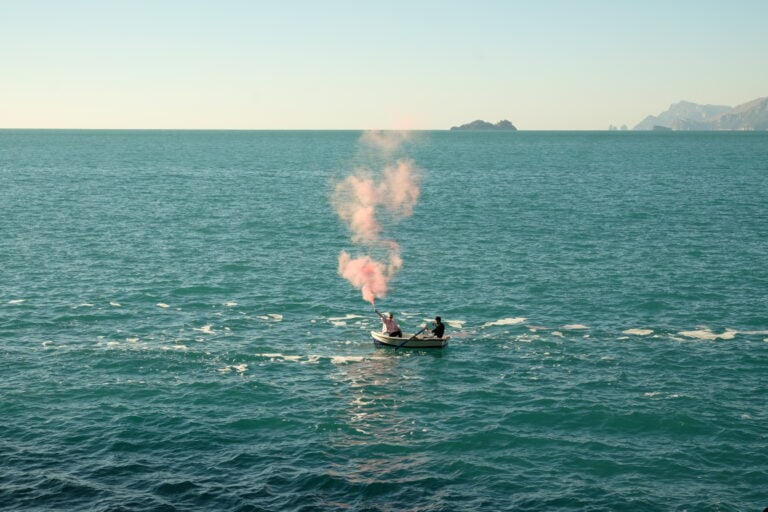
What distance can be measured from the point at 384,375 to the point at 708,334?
27598mm

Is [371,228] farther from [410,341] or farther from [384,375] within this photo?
[384,375]

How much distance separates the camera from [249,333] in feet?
214

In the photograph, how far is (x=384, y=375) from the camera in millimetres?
56938

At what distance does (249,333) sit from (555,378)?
25062 mm

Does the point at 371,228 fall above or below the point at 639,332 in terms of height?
above

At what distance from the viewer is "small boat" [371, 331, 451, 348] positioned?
→ 61438mm

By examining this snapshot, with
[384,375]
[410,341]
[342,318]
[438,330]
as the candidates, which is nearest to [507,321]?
[438,330]

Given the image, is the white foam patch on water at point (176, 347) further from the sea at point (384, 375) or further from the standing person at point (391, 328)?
the standing person at point (391, 328)

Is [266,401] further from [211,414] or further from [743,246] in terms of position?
[743,246]

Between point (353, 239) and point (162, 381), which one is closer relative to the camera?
point (162, 381)

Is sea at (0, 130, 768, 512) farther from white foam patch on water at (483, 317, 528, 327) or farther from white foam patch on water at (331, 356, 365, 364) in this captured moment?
white foam patch on water at (483, 317, 528, 327)

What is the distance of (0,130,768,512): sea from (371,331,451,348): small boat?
58 centimetres

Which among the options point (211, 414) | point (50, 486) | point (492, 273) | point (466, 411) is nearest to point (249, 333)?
point (211, 414)

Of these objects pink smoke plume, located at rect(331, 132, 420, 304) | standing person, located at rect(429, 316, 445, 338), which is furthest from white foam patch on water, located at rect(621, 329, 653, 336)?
pink smoke plume, located at rect(331, 132, 420, 304)
